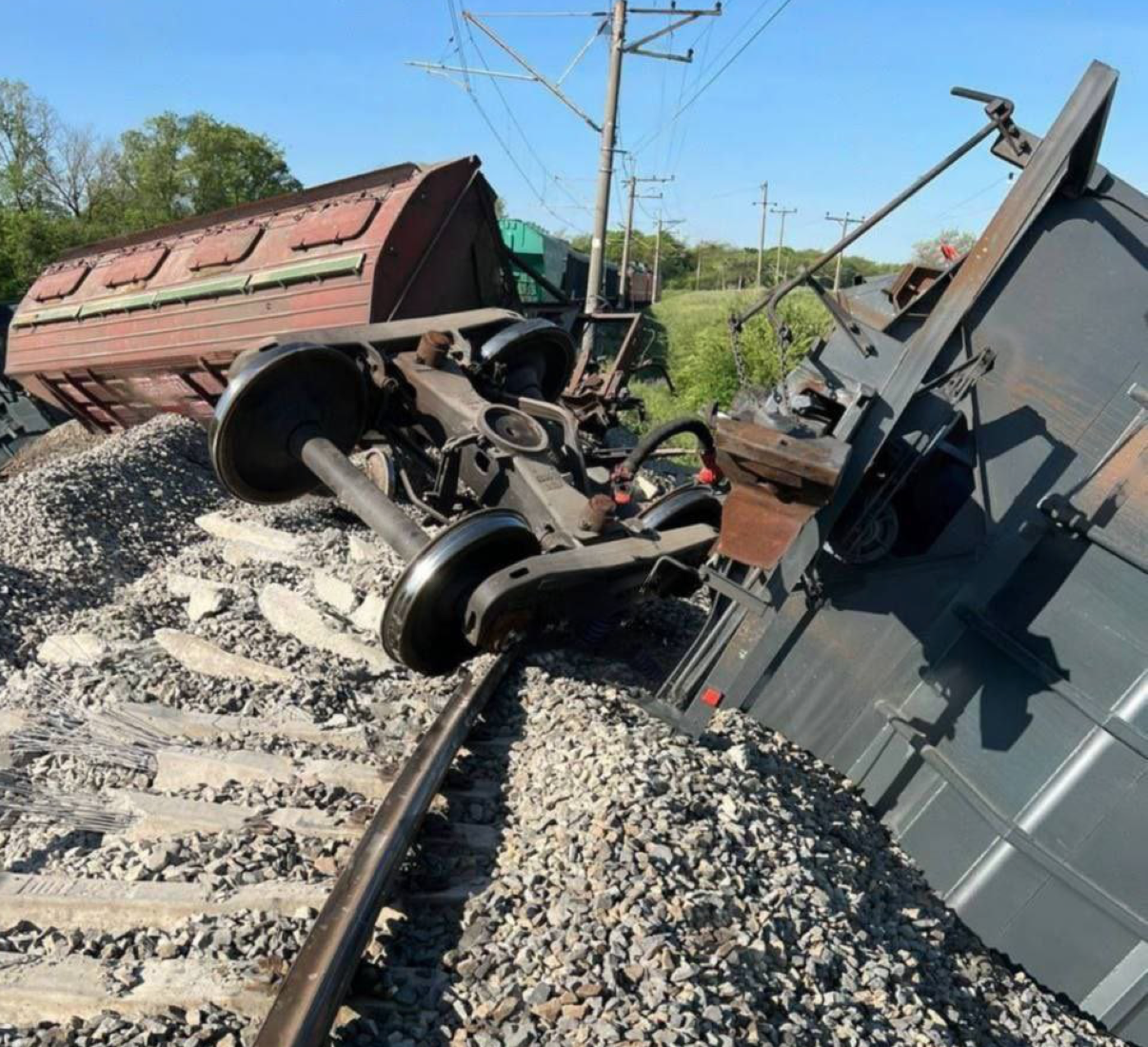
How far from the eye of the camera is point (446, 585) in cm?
441

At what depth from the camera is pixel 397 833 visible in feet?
10.7

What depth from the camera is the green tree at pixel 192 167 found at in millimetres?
44062

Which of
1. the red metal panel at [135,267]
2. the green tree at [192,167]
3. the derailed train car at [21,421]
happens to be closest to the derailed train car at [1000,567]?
the red metal panel at [135,267]

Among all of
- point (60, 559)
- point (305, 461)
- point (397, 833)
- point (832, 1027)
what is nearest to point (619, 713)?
point (397, 833)

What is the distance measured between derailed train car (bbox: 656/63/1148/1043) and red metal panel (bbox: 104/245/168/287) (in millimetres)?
9173

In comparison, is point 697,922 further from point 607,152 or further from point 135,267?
point 607,152

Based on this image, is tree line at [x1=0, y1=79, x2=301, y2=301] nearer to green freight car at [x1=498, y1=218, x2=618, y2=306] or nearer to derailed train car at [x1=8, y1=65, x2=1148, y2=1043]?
green freight car at [x1=498, y1=218, x2=618, y2=306]

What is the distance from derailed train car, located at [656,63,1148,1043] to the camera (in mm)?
3268

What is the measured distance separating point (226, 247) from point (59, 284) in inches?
160

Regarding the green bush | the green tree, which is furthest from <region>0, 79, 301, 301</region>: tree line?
the green bush

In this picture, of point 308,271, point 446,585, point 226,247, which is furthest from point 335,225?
point 446,585

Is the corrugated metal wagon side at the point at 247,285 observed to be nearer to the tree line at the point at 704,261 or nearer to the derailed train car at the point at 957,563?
the derailed train car at the point at 957,563

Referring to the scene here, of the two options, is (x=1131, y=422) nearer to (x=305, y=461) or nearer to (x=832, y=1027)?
(x=832, y=1027)

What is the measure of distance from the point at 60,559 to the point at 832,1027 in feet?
22.1
